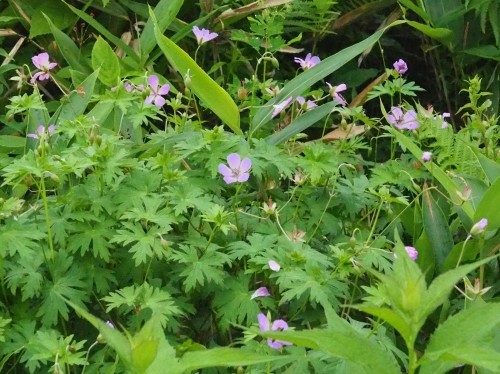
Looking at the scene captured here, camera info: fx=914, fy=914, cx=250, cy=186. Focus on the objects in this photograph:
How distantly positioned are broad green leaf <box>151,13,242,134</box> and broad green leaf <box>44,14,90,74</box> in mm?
577

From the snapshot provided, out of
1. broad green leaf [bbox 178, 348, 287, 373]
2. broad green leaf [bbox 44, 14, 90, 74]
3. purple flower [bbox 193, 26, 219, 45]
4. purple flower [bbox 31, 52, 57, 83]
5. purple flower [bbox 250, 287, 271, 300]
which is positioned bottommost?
broad green leaf [bbox 44, 14, 90, 74]

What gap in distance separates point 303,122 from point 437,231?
378mm

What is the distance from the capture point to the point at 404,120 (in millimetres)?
2098

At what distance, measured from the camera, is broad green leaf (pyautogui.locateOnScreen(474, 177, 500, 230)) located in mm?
1770

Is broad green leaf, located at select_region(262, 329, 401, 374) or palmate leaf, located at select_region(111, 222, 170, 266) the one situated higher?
broad green leaf, located at select_region(262, 329, 401, 374)

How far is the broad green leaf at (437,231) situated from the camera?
187cm

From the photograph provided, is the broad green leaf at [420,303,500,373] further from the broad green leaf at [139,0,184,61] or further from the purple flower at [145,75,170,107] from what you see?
the broad green leaf at [139,0,184,61]

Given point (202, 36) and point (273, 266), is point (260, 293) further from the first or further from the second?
point (202, 36)

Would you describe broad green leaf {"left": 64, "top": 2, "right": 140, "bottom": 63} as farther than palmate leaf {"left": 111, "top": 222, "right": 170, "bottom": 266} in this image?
Yes

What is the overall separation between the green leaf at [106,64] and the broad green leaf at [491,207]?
0.91m

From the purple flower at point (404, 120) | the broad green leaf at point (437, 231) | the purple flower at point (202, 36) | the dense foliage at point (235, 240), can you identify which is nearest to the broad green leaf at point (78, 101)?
the dense foliage at point (235, 240)

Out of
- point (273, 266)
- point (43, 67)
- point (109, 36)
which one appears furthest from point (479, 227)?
point (109, 36)

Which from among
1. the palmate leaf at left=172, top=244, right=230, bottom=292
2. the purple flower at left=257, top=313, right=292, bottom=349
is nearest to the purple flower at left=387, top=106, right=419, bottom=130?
the palmate leaf at left=172, top=244, right=230, bottom=292

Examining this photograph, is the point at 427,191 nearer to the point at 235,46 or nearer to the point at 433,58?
the point at 235,46
